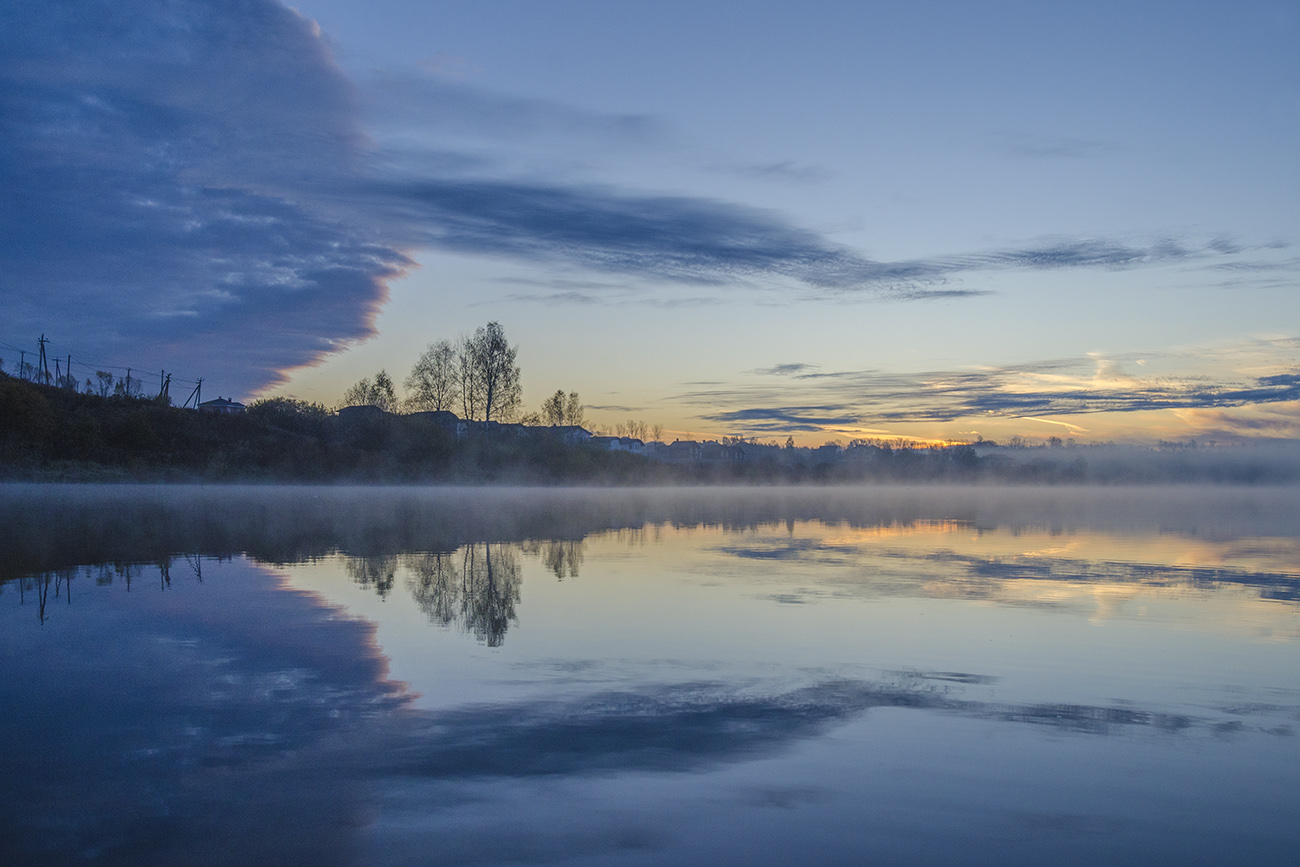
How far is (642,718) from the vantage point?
229 inches

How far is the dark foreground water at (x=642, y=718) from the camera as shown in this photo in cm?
400

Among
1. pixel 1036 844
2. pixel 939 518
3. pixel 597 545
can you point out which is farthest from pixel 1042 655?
pixel 939 518

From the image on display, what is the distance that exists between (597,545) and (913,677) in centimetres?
1180

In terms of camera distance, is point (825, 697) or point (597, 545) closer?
point (825, 697)

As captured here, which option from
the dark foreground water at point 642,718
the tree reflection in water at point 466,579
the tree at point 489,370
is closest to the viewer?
the dark foreground water at point 642,718

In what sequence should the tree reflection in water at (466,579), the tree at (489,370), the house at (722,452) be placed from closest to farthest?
the tree reflection in water at (466,579) < the tree at (489,370) < the house at (722,452)

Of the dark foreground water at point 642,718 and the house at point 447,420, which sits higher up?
the house at point 447,420

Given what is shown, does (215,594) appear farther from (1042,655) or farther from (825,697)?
(1042,655)

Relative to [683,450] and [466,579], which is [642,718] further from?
[683,450]

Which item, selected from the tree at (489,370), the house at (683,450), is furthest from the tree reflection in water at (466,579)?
the house at (683,450)

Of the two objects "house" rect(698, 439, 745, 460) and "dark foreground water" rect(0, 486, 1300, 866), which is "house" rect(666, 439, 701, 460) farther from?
"dark foreground water" rect(0, 486, 1300, 866)

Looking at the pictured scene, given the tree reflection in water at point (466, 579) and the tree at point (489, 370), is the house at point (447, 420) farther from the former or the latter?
the tree reflection in water at point (466, 579)

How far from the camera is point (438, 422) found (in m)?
73.3

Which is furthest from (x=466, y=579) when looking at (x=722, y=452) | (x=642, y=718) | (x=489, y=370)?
(x=722, y=452)
